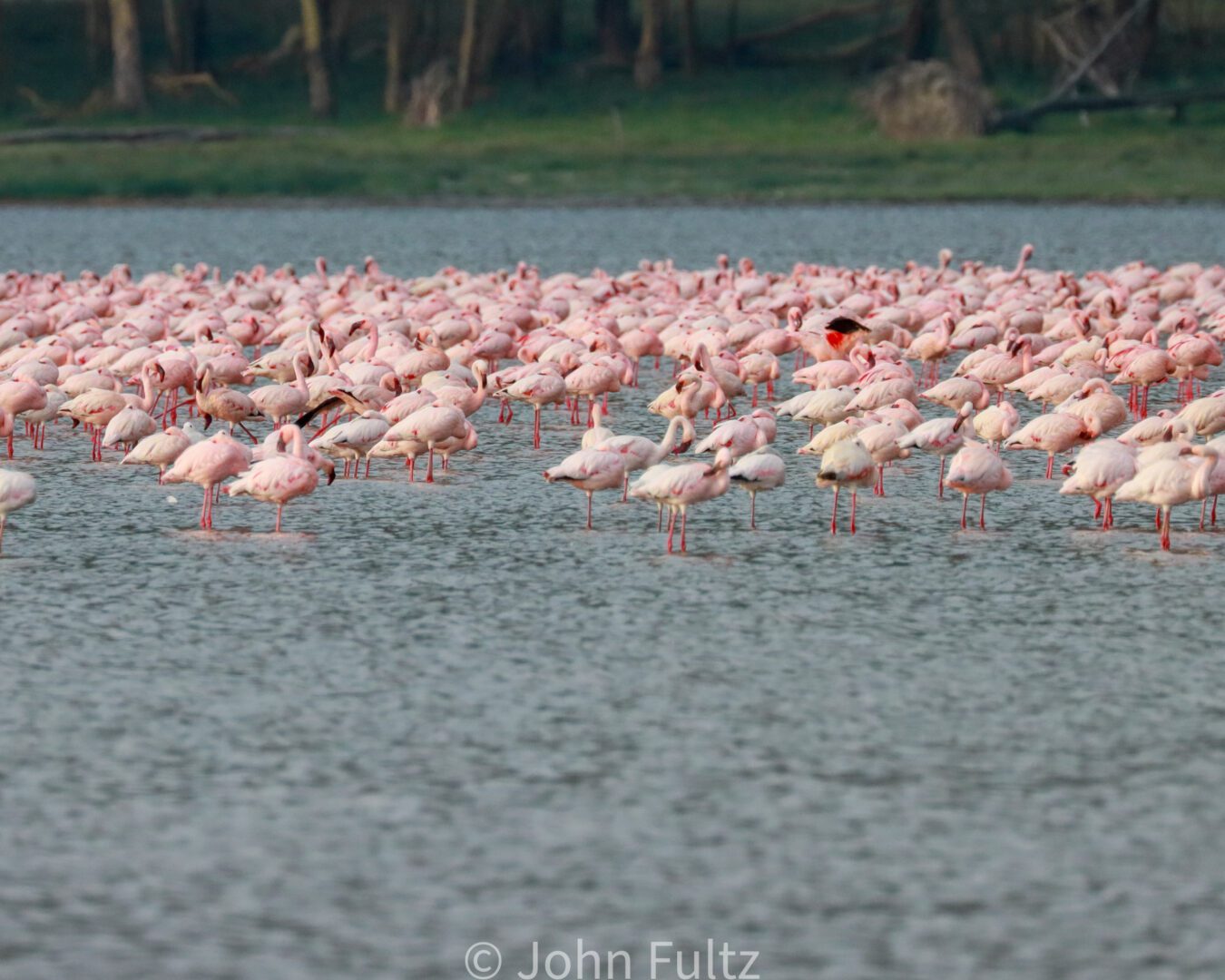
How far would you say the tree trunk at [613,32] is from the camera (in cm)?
7156

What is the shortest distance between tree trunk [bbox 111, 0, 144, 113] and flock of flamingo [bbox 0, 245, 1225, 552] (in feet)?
128

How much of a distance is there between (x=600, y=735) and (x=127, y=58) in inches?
2377

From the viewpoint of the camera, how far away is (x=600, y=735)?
9641 millimetres

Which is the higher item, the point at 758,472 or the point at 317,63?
the point at 317,63

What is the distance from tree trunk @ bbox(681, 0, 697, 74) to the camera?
69.5 meters

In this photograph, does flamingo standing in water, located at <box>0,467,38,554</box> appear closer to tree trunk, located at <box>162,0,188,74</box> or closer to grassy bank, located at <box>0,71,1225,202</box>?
grassy bank, located at <box>0,71,1225,202</box>

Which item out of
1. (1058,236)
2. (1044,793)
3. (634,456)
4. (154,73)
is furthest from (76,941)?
(154,73)

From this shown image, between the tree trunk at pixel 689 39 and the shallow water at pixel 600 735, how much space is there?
181 ft

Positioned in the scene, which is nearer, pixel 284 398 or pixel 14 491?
pixel 14 491

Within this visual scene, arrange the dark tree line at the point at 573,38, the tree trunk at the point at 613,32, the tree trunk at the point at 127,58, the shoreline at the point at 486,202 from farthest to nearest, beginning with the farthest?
the tree trunk at the point at 613,32, the tree trunk at the point at 127,58, the dark tree line at the point at 573,38, the shoreline at the point at 486,202

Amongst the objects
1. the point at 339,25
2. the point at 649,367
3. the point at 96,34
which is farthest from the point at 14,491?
the point at 96,34

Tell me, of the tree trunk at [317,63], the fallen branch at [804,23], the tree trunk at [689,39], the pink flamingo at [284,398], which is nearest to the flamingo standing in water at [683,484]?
the pink flamingo at [284,398]

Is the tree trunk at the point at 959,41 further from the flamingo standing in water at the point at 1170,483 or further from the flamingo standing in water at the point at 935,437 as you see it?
the flamingo standing in water at the point at 1170,483

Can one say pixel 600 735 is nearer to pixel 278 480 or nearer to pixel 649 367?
pixel 278 480
